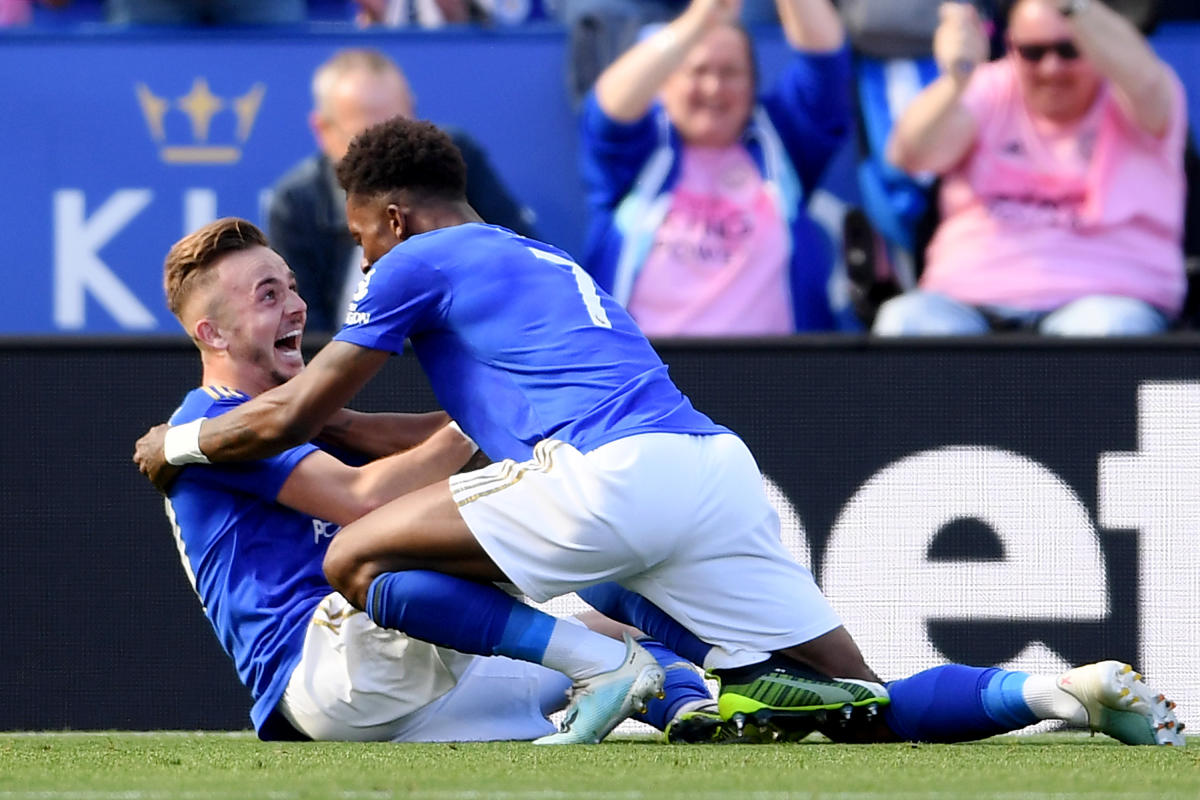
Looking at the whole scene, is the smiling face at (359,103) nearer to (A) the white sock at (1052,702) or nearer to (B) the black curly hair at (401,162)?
(B) the black curly hair at (401,162)

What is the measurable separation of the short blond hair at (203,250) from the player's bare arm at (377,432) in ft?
1.35

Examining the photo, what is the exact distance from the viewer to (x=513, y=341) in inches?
141

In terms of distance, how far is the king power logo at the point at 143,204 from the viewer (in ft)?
20.2

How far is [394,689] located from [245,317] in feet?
2.72

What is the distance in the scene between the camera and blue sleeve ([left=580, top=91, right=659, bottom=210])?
231 inches

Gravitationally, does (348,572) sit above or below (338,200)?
below

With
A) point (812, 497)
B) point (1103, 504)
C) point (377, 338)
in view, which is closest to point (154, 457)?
point (377, 338)

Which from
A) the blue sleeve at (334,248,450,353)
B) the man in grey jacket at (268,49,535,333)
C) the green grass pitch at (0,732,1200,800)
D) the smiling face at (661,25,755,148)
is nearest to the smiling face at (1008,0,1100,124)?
the smiling face at (661,25,755,148)

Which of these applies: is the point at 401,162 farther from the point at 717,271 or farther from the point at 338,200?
the point at 717,271

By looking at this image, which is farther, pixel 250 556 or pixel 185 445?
pixel 250 556

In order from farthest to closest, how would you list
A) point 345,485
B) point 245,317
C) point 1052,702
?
point 245,317 < point 345,485 < point 1052,702

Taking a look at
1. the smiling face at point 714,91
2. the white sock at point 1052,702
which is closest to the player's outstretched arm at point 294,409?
the white sock at point 1052,702

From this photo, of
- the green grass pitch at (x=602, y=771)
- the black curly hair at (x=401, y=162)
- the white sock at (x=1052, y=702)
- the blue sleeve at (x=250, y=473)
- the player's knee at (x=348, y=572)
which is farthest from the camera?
the blue sleeve at (x=250, y=473)

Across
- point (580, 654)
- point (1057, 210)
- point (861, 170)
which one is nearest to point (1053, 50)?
point (1057, 210)
